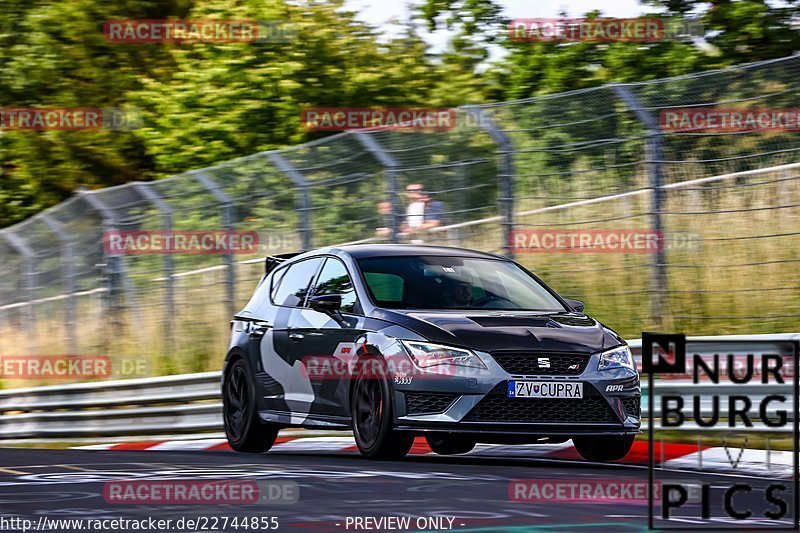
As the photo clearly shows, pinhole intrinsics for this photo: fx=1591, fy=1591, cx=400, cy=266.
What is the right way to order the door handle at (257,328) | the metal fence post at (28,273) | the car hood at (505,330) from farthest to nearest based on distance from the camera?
the metal fence post at (28,273), the door handle at (257,328), the car hood at (505,330)

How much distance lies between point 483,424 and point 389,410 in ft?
1.95

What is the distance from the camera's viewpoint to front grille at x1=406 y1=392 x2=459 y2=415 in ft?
31.7

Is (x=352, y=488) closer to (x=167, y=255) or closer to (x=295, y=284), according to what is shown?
(x=295, y=284)

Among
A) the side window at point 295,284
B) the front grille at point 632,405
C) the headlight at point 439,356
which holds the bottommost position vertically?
the front grille at point 632,405

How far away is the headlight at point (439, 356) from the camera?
965 cm

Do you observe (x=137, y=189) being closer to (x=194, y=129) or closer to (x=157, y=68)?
(x=194, y=129)

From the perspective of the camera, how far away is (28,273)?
76.0ft

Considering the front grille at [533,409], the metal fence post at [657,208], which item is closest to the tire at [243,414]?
the front grille at [533,409]

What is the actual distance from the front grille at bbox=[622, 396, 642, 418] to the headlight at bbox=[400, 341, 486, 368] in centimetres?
102

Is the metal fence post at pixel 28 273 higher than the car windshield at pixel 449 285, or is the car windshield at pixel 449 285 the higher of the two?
the car windshield at pixel 449 285

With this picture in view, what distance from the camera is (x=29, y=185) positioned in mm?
33656

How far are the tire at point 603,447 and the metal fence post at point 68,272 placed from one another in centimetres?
1164

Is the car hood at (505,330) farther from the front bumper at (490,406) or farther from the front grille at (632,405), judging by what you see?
the front grille at (632,405)

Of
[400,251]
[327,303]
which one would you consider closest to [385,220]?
[400,251]
